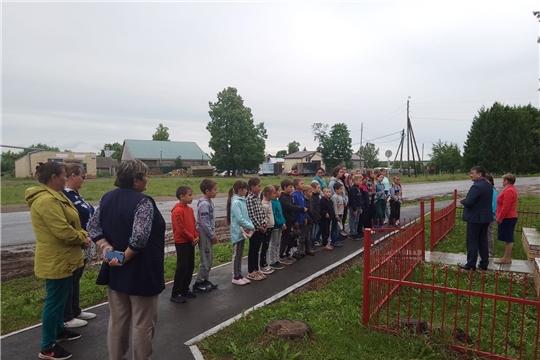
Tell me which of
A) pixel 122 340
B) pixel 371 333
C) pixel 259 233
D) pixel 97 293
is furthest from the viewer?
pixel 259 233

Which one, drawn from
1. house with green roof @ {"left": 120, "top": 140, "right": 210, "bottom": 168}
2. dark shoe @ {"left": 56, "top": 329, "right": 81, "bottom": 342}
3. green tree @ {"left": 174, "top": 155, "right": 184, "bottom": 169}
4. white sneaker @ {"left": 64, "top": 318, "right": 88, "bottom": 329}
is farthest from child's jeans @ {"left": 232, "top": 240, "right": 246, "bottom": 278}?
house with green roof @ {"left": 120, "top": 140, "right": 210, "bottom": 168}

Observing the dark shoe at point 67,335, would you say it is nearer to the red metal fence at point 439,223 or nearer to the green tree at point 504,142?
the red metal fence at point 439,223

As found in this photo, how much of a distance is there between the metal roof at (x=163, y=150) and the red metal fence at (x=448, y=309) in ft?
202

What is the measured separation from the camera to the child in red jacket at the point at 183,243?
5145 mm

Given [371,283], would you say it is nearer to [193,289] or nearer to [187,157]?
[193,289]

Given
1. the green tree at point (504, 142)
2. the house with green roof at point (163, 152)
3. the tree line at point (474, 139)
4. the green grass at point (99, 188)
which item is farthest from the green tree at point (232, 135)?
the green tree at point (504, 142)

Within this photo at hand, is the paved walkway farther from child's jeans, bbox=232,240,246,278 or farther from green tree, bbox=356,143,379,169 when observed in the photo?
green tree, bbox=356,143,379,169

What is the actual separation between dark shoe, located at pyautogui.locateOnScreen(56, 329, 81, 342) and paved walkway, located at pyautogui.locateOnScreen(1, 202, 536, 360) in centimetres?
7

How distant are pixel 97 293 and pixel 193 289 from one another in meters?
1.46

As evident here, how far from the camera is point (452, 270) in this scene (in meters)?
6.78

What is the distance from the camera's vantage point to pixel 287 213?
708cm

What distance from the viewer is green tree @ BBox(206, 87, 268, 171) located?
5234 cm

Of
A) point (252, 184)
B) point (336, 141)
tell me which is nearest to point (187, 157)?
point (336, 141)

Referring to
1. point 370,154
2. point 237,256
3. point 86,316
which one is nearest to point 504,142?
point 370,154
